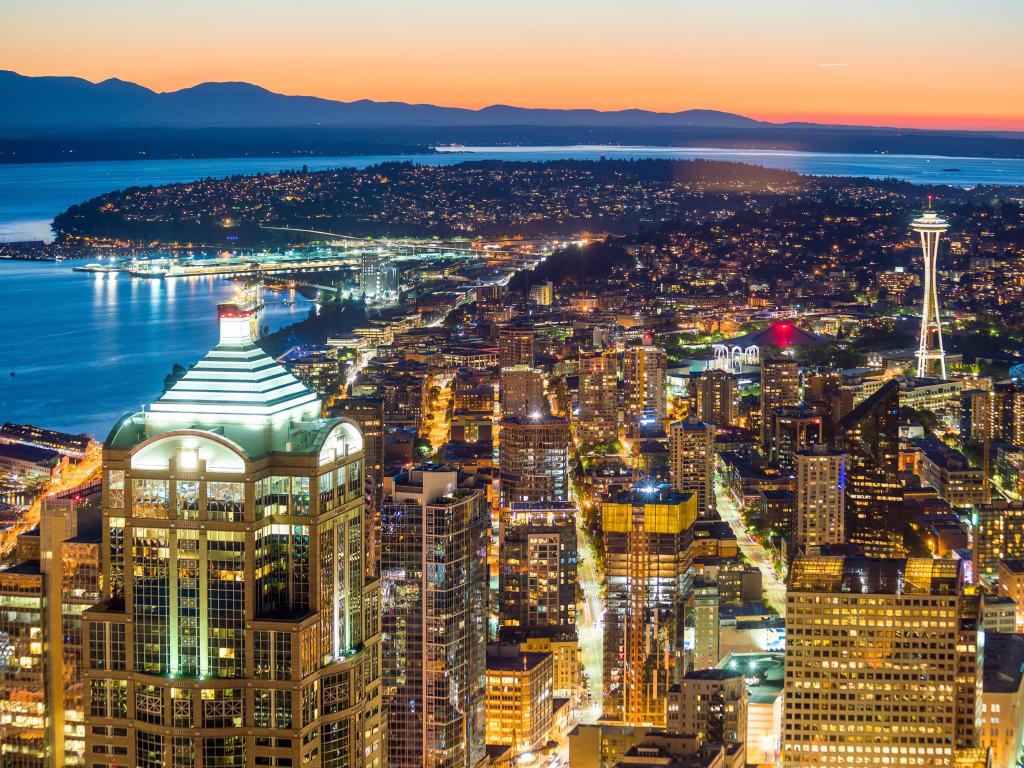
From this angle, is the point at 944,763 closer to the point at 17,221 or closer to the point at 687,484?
the point at 687,484

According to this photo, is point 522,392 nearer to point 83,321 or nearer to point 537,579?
point 83,321

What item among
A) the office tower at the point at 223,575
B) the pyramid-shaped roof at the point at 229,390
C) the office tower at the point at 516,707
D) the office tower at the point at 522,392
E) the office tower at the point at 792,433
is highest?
the pyramid-shaped roof at the point at 229,390

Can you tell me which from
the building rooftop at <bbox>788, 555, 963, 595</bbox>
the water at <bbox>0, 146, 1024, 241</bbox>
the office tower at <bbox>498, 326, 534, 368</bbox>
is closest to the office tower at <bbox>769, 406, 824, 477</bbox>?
the office tower at <bbox>498, 326, 534, 368</bbox>

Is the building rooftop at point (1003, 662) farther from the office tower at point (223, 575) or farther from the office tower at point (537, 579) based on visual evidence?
the office tower at point (223, 575)

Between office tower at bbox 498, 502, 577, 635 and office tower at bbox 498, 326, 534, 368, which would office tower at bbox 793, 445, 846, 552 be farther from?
office tower at bbox 498, 326, 534, 368

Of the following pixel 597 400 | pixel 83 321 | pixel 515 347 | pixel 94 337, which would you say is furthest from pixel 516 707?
pixel 515 347

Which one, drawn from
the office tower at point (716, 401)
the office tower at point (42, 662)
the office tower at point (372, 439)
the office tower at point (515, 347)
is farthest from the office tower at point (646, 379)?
the office tower at point (42, 662)

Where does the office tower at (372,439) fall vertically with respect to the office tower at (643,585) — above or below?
above
